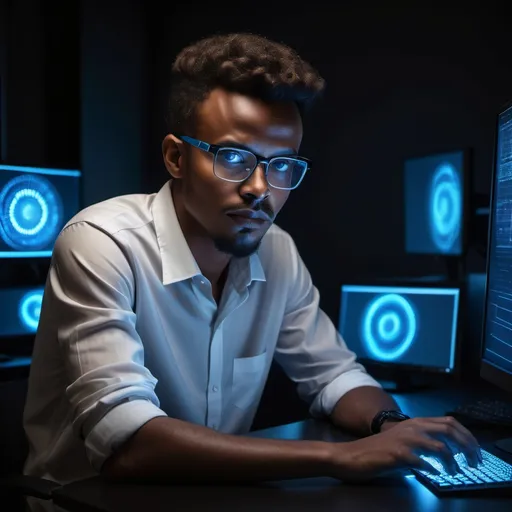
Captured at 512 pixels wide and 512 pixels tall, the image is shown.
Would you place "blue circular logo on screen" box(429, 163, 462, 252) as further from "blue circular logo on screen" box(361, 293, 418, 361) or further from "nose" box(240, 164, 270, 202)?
"nose" box(240, 164, 270, 202)

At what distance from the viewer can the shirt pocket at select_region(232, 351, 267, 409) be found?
158 centimetres

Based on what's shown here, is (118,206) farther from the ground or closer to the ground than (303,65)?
closer to the ground

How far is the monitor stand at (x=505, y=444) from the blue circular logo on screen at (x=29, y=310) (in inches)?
58.5

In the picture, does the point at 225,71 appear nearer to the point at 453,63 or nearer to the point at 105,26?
the point at 453,63

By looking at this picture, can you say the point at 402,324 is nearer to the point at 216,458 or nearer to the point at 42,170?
the point at 216,458

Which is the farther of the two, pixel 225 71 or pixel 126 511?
pixel 225 71

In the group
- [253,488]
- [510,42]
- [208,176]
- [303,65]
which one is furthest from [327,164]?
[253,488]

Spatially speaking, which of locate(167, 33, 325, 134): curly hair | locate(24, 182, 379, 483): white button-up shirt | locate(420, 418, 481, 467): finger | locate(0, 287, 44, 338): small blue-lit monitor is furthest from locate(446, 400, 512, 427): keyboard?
locate(0, 287, 44, 338): small blue-lit monitor

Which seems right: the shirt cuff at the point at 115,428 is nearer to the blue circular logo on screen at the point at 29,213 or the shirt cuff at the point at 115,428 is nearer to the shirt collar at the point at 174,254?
the shirt collar at the point at 174,254

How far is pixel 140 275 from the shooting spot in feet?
4.63

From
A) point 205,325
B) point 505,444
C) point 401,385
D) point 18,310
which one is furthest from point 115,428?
point 18,310

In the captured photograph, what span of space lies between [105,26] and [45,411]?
2.33 meters

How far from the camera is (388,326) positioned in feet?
6.49

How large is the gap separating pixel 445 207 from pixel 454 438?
3.48 ft
